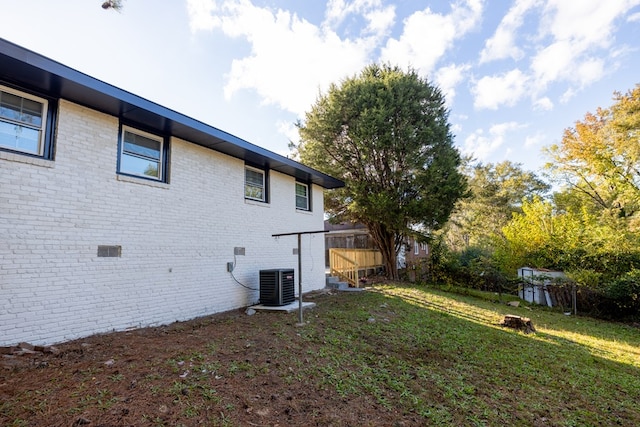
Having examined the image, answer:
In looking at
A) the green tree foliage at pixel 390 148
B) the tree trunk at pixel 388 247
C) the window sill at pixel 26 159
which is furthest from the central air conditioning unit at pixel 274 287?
the tree trunk at pixel 388 247

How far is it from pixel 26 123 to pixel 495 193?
3038 cm

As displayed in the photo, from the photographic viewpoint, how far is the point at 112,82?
16.2 ft

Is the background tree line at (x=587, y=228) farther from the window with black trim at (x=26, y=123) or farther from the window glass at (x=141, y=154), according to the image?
the window with black trim at (x=26, y=123)

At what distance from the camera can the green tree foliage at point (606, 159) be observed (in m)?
14.4

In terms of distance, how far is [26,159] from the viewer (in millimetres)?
4301

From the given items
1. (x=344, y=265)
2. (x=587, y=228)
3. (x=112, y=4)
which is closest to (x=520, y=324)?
(x=344, y=265)

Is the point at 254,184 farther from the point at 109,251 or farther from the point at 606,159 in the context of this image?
the point at 606,159

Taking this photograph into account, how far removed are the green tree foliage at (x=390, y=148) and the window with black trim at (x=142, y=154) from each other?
8740 mm

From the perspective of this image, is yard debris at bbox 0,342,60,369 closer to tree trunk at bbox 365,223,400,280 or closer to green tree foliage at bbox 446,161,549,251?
tree trunk at bbox 365,223,400,280

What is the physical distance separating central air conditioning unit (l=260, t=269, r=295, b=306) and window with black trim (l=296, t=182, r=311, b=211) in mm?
3383

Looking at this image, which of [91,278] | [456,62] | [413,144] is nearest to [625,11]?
[456,62]

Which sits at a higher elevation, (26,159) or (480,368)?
(26,159)

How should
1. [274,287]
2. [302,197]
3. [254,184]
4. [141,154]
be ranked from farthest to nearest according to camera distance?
[302,197]
[254,184]
[274,287]
[141,154]

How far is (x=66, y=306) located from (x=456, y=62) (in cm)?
1359
